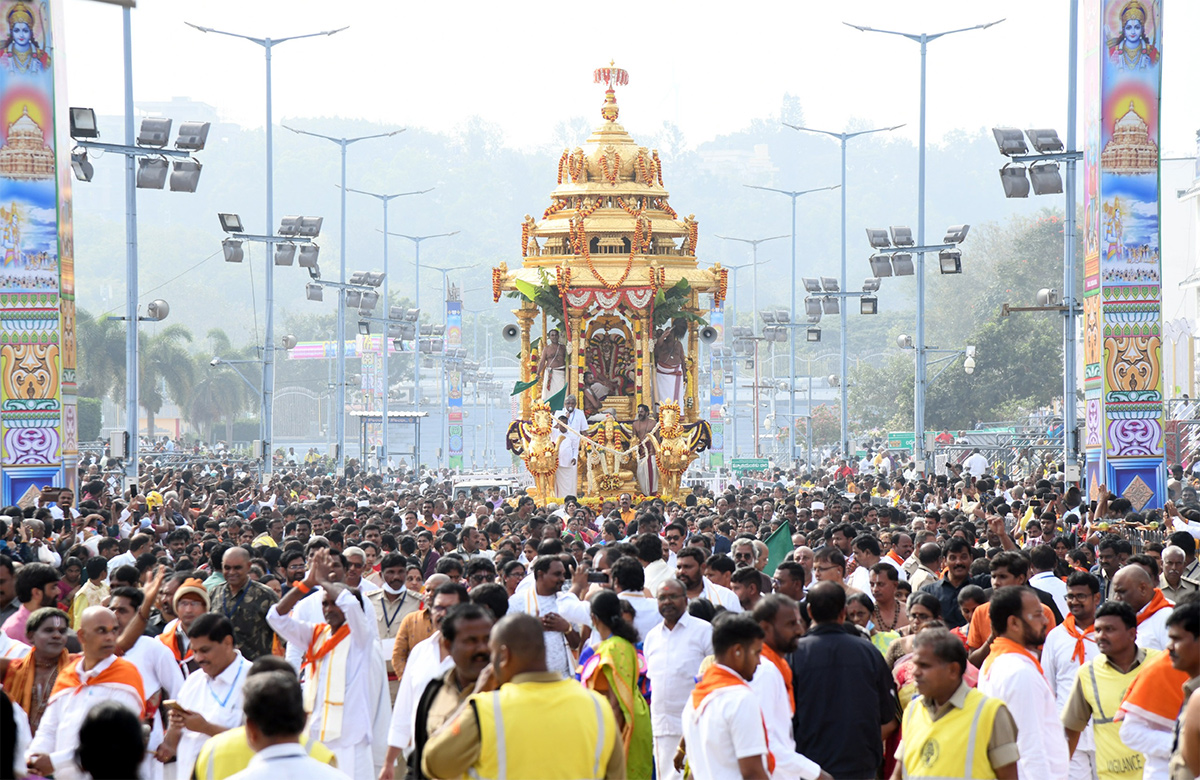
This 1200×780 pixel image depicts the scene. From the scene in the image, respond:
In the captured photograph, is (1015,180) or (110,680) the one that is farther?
(1015,180)

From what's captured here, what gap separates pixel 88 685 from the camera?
305 inches

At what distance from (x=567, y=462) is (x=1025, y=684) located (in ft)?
71.2

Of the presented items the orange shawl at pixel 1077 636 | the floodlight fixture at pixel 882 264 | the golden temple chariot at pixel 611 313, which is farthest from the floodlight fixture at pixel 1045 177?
the orange shawl at pixel 1077 636

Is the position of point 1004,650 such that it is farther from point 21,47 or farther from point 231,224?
point 231,224

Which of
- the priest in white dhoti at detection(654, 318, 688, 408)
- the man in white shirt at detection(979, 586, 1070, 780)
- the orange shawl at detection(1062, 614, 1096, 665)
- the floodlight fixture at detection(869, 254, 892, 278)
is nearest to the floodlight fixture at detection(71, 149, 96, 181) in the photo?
the priest in white dhoti at detection(654, 318, 688, 408)

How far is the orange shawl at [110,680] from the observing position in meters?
7.75

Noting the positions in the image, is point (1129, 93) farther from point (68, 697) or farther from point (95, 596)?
point (68, 697)

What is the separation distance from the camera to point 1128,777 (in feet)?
25.0

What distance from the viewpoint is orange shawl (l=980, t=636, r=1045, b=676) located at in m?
7.52

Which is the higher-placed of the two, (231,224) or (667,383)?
(231,224)

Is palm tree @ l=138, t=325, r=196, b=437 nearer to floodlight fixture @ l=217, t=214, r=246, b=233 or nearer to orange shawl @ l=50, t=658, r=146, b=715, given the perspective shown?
floodlight fixture @ l=217, t=214, r=246, b=233

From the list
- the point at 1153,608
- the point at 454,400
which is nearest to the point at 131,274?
the point at 1153,608

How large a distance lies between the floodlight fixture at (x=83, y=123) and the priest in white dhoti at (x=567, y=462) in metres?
9.18

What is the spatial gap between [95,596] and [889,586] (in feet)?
18.0
